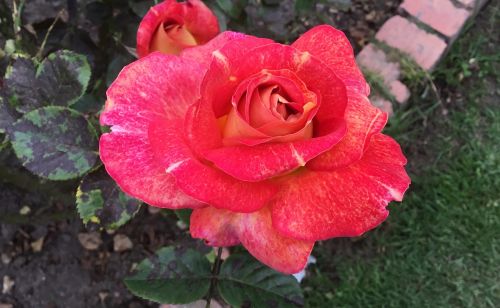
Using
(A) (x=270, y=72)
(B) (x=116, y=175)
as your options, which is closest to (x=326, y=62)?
(A) (x=270, y=72)

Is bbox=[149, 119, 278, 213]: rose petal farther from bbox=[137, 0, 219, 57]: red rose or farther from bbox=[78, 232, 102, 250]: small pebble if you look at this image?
bbox=[78, 232, 102, 250]: small pebble

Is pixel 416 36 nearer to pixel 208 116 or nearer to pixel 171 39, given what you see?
pixel 171 39

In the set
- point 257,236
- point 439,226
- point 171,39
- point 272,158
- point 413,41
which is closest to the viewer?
point 272,158

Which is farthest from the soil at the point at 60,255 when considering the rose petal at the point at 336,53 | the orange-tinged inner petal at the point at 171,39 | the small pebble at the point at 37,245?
the rose petal at the point at 336,53

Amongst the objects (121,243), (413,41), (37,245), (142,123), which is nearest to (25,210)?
(37,245)

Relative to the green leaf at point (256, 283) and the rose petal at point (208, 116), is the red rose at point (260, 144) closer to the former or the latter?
the rose petal at point (208, 116)

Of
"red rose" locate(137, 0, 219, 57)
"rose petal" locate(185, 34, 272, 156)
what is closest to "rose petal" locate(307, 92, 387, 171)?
"rose petal" locate(185, 34, 272, 156)

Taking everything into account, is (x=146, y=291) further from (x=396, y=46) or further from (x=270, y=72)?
(x=396, y=46)
